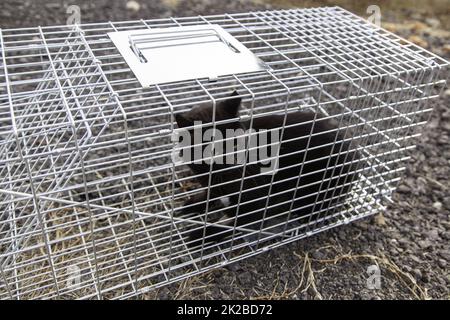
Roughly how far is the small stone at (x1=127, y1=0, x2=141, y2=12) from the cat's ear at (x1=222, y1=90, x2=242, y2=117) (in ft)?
7.16

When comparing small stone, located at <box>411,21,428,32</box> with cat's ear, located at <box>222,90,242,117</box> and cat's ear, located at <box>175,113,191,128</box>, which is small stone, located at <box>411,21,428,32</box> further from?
cat's ear, located at <box>175,113,191,128</box>

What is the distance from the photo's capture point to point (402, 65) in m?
1.47

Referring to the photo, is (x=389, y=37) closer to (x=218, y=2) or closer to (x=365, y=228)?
(x=365, y=228)

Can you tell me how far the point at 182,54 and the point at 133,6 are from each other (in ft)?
7.67

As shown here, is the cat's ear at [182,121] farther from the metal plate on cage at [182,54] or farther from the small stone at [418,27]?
the small stone at [418,27]

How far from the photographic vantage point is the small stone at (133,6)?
10.8 ft

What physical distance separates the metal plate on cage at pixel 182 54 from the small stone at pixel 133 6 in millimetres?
2075

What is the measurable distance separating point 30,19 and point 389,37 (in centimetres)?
244

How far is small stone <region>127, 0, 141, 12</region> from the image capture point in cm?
329

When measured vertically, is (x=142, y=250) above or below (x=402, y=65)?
below


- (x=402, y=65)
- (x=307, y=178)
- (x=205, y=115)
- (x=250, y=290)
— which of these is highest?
(x=402, y=65)

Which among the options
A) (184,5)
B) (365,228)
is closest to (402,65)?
(365,228)

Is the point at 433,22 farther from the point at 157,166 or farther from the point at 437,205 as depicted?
the point at 157,166
